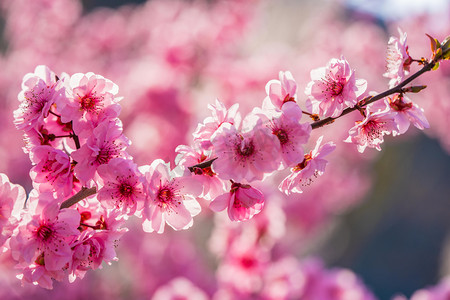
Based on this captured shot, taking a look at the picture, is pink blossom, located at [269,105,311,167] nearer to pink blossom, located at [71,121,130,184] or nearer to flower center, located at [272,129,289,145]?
flower center, located at [272,129,289,145]

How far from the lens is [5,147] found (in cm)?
346

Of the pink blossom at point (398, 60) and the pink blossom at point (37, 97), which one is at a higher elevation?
the pink blossom at point (398, 60)

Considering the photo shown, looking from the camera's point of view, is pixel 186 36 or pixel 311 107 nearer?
pixel 311 107

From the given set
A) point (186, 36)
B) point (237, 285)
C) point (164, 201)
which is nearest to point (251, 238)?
point (237, 285)

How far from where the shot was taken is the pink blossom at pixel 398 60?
35.8 inches

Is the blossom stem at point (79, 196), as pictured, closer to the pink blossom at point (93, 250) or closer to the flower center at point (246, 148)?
the pink blossom at point (93, 250)

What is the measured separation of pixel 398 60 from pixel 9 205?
0.85 meters

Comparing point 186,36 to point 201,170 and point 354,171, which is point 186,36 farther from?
point 201,170

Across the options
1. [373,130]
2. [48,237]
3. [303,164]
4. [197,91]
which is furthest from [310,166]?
[197,91]

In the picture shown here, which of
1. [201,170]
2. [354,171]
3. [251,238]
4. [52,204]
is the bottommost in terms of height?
[354,171]

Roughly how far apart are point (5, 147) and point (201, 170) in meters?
3.10

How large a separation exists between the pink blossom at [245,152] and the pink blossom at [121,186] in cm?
16

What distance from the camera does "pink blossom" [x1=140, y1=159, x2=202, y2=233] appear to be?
85 centimetres

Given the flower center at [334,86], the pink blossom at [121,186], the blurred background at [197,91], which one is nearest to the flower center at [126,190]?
the pink blossom at [121,186]
